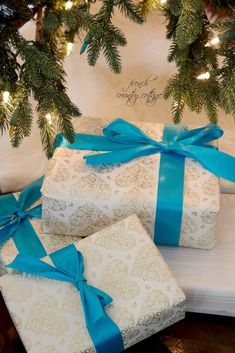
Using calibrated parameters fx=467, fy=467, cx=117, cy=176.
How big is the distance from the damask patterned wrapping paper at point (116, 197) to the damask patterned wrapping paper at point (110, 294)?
48 millimetres

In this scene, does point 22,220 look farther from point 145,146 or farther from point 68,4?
point 68,4

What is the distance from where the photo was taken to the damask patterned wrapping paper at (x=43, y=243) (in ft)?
2.73

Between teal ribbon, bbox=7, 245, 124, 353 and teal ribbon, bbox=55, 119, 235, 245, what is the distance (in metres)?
0.17

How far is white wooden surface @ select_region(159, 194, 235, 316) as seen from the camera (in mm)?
812

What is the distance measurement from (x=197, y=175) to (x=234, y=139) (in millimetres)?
267

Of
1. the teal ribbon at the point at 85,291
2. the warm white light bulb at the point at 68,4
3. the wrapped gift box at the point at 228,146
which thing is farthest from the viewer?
the wrapped gift box at the point at 228,146

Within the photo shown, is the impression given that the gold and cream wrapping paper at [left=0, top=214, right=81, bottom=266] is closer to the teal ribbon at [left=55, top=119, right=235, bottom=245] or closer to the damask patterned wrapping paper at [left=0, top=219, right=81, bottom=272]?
the damask patterned wrapping paper at [left=0, top=219, right=81, bottom=272]

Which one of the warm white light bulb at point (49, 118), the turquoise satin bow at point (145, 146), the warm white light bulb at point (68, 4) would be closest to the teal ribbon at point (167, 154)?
the turquoise satin bow at point (145, 146)

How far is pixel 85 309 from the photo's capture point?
0.69m

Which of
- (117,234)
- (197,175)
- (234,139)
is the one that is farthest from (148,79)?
(117,234)

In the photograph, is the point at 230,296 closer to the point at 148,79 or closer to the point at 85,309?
the point at 85,309

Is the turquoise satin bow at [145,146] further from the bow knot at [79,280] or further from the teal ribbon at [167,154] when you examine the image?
the bow knot at [79,280]

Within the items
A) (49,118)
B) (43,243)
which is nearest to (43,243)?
(43,243)

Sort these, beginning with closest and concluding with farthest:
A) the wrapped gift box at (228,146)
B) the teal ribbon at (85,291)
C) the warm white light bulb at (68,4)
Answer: the teal ribbon at (85,291)
the warm white light bulb at (68,4)
the wrapped gift box at (228,146)
